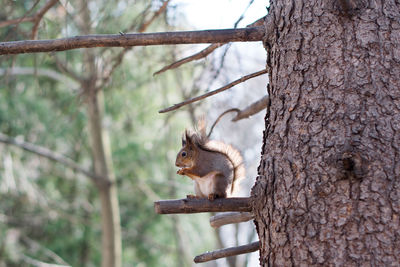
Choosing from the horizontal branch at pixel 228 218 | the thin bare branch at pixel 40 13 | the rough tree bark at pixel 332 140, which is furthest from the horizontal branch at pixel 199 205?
the thin bare branch at pixel 40 13

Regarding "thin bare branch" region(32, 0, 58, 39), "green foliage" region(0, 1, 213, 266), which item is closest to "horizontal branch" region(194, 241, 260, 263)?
"thin bare branch" region(32, 0, 58, 39)

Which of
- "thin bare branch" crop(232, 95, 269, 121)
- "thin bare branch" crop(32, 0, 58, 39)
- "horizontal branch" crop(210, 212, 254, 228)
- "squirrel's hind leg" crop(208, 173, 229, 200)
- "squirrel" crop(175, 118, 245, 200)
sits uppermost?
"thin bare branch" crop(32, 0, 58, 39)

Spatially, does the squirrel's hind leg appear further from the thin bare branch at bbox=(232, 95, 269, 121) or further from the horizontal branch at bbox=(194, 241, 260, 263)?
the thin bare branch at bbox=(232, 95, 269, 121)

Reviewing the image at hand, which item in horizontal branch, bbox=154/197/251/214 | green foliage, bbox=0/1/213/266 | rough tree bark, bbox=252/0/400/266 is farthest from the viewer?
green foliage, bbox=0/1/213/266

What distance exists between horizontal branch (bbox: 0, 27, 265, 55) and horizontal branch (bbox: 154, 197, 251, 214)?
0.55 metres

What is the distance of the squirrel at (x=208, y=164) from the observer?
216cm

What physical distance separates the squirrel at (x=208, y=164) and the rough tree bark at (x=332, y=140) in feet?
1.41

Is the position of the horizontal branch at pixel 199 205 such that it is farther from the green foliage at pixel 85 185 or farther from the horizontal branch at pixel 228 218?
the green foliage at pixel 85 185

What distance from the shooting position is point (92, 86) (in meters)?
3.47

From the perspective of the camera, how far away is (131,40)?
178 centimetres

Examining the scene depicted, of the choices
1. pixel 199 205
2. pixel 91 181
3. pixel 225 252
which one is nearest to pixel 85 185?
pixel 91 181

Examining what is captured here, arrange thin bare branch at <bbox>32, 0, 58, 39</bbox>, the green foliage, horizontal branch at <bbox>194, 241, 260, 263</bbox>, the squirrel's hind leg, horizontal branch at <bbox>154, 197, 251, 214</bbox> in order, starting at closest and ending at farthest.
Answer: horizontal branch at <bbox>154, 197, 251, 214</bbox>, horizontal branch at <bbox>194, 241, 260, 263</bbox>, the squirrel's hind leg, thin bare branch at <bbox>32, 0, 58, 39</bbox>, the green foliage

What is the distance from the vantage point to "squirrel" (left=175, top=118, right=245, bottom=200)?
7.08 feet

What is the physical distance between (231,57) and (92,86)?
0.97m
